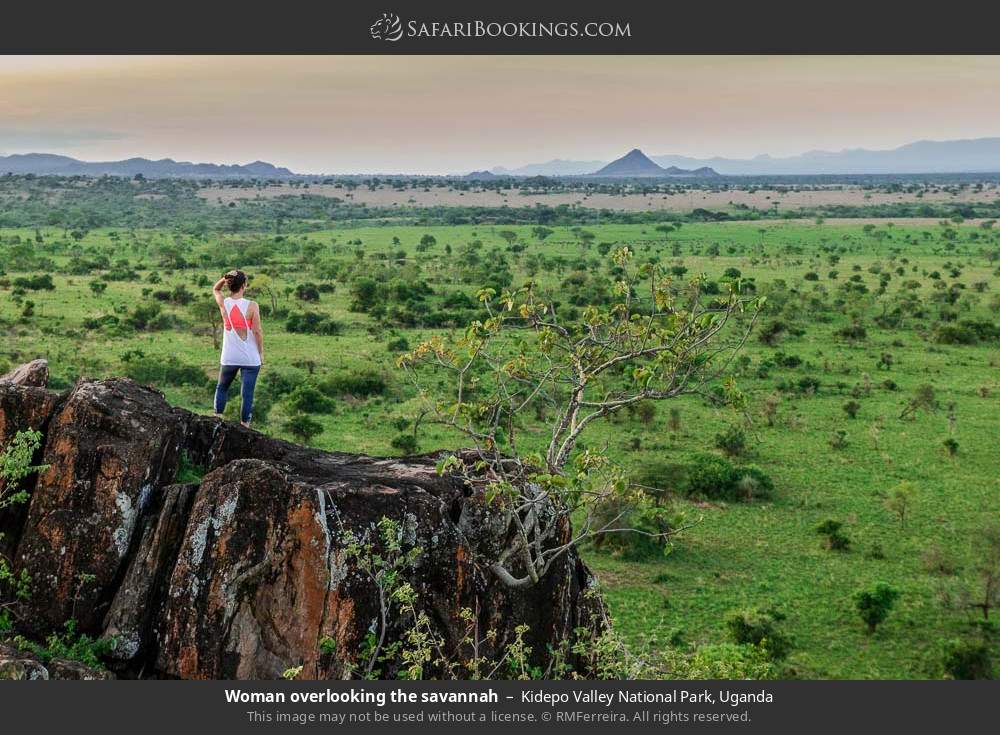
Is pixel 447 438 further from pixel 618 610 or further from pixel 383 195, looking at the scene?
pixel 383 195

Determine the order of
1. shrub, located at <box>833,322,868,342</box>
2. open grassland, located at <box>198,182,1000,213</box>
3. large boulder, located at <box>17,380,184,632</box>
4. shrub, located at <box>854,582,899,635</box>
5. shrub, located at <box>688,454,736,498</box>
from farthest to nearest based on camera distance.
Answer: open grassland, located at <box>198,182,1000,213</box>
shrub, located at <box>833,322,868,342</box>
shrub, located at <box>688,454,736,498</box>
shrub, located at <box>854,582,899,635</box>
large boulder, located at <box>17,380,184,632</box>

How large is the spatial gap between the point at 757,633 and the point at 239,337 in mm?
11197

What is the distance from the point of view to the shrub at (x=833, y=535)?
23.1m

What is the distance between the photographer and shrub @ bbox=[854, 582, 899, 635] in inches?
757

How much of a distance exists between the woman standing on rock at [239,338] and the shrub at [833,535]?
1554cm

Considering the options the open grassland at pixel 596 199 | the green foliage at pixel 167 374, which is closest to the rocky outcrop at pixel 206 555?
the green foliage at pixel 167 374

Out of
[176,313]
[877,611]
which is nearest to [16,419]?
[877,611]

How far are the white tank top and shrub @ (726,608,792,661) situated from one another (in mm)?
10517

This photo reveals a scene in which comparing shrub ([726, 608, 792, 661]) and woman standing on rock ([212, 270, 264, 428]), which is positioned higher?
woman standing on rock ([212, 270, 264, 428])

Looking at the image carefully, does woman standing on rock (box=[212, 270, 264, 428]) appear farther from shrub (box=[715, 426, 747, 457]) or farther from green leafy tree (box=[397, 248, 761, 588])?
shrub (box=[715, 426, 747, 457])

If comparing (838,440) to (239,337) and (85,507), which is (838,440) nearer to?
(239,337)

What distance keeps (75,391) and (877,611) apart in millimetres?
15444

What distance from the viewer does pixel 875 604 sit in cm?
1925

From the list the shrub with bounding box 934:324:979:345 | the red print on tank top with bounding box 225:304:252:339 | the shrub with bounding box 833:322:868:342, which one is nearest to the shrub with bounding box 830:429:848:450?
the shrub with bounding box 833:322:868:342
